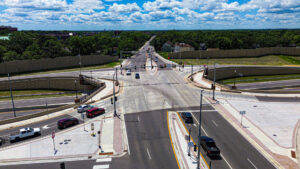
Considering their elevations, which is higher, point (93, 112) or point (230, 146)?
point (93, 112)

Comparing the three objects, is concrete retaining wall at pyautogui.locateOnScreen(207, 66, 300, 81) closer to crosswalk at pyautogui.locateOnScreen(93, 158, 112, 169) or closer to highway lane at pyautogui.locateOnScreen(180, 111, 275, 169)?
highway lane at pyautogui.locateOnScreen(180, 111, 275, 169)

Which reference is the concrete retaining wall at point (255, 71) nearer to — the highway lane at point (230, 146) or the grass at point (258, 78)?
the grass at point (258, 78)

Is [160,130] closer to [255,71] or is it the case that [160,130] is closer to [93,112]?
[93,112]

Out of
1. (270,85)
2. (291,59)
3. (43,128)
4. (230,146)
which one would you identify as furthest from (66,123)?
(291,59)

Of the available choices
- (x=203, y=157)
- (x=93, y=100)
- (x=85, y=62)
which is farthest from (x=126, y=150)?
(x=85, y=62)

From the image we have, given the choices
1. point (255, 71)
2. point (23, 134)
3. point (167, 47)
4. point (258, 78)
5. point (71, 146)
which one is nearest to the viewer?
point (71, 146)

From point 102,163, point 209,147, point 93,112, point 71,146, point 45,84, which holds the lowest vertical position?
point 102,163

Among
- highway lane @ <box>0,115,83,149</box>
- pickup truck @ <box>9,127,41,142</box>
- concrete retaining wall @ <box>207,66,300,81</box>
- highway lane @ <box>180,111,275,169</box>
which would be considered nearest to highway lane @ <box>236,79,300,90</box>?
concrete retaining wall @ <box>207,66,300,81</box>

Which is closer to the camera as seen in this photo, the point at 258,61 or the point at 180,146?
the point at 180,146
